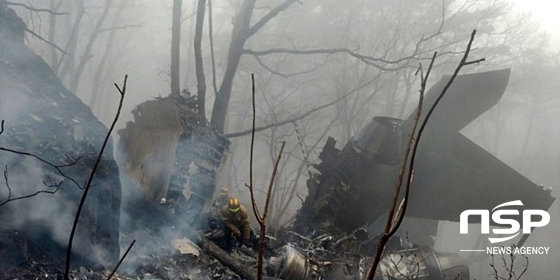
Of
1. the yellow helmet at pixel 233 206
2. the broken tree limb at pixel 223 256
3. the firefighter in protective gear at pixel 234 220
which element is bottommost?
the broken tree limb at pixel 223 256

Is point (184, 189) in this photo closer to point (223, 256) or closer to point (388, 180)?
point (223, 256)

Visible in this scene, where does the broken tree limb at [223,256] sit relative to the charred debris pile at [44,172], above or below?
below

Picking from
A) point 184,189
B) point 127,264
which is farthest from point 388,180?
point 127,264

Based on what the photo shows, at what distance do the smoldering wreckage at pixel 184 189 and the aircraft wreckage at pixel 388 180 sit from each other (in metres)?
0.03

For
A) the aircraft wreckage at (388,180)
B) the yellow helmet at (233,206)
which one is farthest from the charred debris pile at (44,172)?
the yellow helmet at (233,206)

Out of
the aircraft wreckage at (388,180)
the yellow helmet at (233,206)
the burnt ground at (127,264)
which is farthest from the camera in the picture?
the aircraft wreckage at (388,180)

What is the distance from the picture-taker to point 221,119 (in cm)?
993

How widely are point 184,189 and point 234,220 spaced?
109 centimetres

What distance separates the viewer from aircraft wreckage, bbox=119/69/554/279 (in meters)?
7.99

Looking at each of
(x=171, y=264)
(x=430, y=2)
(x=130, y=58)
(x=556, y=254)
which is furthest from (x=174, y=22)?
(x=130, y=58)

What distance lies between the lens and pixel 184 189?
7.52 m

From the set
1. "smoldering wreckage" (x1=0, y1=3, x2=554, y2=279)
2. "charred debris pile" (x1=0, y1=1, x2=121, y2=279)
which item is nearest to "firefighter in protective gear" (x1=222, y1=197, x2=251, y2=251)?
"smoldering wreckage" (x1=0, y1=3, x2=554, y2=279)

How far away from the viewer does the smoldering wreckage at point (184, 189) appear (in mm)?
4707

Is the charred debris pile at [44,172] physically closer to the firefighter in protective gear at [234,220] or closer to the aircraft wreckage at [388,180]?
the aircraft wreckage at [388,180]
